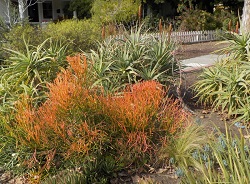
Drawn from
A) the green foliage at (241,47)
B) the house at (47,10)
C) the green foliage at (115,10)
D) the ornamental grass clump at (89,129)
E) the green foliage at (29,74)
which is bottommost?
the ornamental grass clump at (89,129)

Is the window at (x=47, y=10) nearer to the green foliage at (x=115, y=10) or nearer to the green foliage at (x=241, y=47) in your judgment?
the green foliage at (x=115, y=10)

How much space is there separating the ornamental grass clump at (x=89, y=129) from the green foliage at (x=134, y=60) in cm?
173

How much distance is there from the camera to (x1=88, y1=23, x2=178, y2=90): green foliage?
5758 millimetres

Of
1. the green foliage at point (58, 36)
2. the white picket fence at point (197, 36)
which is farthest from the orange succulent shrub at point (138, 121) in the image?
the white picket fence at point (197, 36)

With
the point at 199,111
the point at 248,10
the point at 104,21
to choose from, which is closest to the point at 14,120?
the point at 199,111

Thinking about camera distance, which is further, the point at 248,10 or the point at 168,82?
the point at 248,10

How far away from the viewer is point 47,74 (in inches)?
218

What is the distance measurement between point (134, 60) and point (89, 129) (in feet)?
9.12

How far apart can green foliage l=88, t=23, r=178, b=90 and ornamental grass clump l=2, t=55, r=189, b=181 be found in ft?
5.68

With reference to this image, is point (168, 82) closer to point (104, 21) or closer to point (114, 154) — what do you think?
point (114, 154)

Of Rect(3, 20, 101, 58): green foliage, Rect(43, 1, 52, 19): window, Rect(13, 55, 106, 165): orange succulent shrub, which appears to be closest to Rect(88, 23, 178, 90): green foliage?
Rect(3, 20, 101, 58): green foliage

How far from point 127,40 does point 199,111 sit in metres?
2.10

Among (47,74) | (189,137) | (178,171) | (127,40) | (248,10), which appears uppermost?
(248,10)

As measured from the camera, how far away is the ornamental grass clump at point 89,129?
347cm
